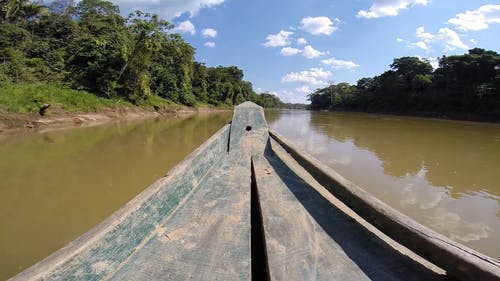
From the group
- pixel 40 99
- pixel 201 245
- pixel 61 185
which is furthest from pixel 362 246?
pixel 40 99

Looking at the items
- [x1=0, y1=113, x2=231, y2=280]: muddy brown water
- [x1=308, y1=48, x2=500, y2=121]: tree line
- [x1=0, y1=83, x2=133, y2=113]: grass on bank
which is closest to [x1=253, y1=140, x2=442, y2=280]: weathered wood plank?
[x1=0, y1=113, x2=231, y2=280]: muddy brown water

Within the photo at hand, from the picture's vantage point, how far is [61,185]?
438 cm

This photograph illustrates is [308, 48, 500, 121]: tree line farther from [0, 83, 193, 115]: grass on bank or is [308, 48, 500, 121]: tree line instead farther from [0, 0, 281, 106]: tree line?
[0, 83, 193, 115]: grass on bank

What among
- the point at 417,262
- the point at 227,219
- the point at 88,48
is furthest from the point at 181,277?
the point at 88,48

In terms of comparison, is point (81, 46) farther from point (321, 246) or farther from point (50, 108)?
point (321, 246)

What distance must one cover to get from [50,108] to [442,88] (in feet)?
108

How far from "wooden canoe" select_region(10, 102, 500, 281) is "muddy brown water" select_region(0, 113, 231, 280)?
1466 mm

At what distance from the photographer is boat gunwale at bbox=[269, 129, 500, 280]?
1059 mm

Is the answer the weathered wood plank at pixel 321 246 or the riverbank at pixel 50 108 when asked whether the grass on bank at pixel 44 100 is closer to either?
the riverbank at pixel 50 108

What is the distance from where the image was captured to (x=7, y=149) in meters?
7.03

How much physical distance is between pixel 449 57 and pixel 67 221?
35.0 metres

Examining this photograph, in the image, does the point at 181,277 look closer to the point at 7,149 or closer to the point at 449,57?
the point at 7,149

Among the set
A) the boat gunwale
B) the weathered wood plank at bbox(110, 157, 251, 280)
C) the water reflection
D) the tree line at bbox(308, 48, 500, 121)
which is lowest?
the water reflection

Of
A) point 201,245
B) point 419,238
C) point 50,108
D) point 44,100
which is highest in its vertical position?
point 44,100
